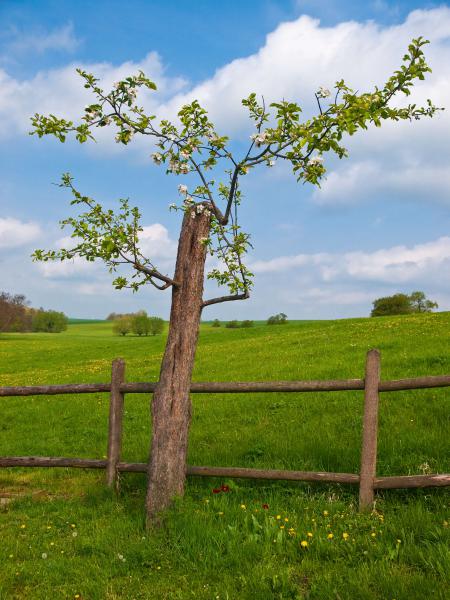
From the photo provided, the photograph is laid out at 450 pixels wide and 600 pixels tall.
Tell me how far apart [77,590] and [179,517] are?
1.42 m

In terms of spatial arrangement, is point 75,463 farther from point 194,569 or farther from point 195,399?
point 195,399

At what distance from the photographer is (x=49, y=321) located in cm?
10462

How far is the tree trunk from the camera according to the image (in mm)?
7328

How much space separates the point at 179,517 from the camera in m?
6.75

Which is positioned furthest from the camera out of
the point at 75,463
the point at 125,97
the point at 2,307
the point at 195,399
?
the point at 2,307

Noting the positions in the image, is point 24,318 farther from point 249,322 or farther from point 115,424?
point 115,424

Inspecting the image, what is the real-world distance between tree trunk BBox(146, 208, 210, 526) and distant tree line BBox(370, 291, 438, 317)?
201ft

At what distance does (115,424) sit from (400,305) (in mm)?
62363

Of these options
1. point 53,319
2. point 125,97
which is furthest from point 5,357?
point 53,319

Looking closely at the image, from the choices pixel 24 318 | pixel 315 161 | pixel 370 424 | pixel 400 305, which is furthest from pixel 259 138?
pixel 24 318

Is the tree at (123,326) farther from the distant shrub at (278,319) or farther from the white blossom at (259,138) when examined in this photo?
the white blossom at (259,138)

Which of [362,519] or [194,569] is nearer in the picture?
[194,569]

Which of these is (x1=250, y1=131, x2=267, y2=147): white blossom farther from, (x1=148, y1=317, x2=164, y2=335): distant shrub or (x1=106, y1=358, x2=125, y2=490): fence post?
(x1=148, y1=317, x2=164, y2=335): distant shrub

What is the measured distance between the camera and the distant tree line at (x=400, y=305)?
6676cm
